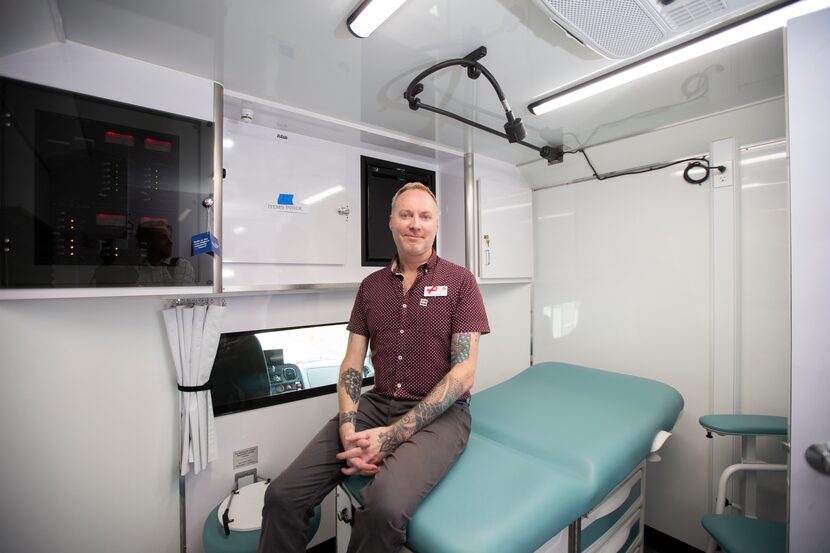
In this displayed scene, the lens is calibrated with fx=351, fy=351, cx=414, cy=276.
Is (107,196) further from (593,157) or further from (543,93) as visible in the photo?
(593,157)

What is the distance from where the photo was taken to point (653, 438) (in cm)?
167

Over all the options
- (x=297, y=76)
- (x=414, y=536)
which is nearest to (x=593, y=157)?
(x=297, y=76)

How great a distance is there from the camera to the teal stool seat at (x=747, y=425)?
1.67 metres

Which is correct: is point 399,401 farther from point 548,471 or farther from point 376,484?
point 548,471

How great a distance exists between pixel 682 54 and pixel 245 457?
9.63ft

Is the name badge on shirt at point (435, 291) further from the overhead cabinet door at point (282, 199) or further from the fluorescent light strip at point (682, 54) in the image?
the fluorescent light strip at point (682, 54)

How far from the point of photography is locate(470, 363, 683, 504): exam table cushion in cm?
137

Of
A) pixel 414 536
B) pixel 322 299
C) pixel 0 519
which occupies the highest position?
pixel 322 299

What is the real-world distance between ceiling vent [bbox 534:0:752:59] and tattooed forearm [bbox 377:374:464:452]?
138cm

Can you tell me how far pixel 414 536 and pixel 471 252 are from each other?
1.84m

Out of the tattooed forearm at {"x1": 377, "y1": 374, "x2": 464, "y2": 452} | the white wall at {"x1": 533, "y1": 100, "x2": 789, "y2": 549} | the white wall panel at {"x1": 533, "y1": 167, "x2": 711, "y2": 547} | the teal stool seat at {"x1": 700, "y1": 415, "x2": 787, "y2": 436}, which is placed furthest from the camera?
the white wall panel at {"x1": 533, "y1": 167, "x2": 711, "y2": 547}

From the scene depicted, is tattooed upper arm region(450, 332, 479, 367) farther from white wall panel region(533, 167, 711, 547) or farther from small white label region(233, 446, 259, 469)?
white wall panel region(533, 167, 711, 547)

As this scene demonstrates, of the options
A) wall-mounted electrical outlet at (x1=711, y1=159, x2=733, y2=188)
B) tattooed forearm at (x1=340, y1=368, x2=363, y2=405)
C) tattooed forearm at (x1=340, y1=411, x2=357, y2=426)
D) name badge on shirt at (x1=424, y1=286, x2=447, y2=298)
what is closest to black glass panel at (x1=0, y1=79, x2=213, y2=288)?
tattooed forearm at (x1=340, y1=368, x2=363, y2=405)

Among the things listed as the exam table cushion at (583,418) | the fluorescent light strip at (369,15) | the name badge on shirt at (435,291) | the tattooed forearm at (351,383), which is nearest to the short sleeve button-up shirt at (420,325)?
the name badge on shirt at (435,291)
